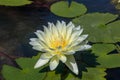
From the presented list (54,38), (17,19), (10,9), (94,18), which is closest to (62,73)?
(54,38)

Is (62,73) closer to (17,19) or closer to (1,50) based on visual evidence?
(1,50)

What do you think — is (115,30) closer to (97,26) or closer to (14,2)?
(97,26)

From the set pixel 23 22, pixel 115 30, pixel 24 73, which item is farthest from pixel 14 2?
pixel 24 73

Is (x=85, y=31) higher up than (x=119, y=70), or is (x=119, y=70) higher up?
(x=85, y=31)

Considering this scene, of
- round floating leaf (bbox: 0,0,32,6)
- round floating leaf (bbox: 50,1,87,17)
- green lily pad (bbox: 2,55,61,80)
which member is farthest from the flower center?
round floating leaf (bbox: 0,0,32,6)

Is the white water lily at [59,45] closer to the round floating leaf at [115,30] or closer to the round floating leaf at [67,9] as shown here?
the round floating leaf at [115,30]

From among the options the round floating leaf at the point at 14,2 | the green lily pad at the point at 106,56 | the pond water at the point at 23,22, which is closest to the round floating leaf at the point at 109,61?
the green lily pad at the point at 106,56
